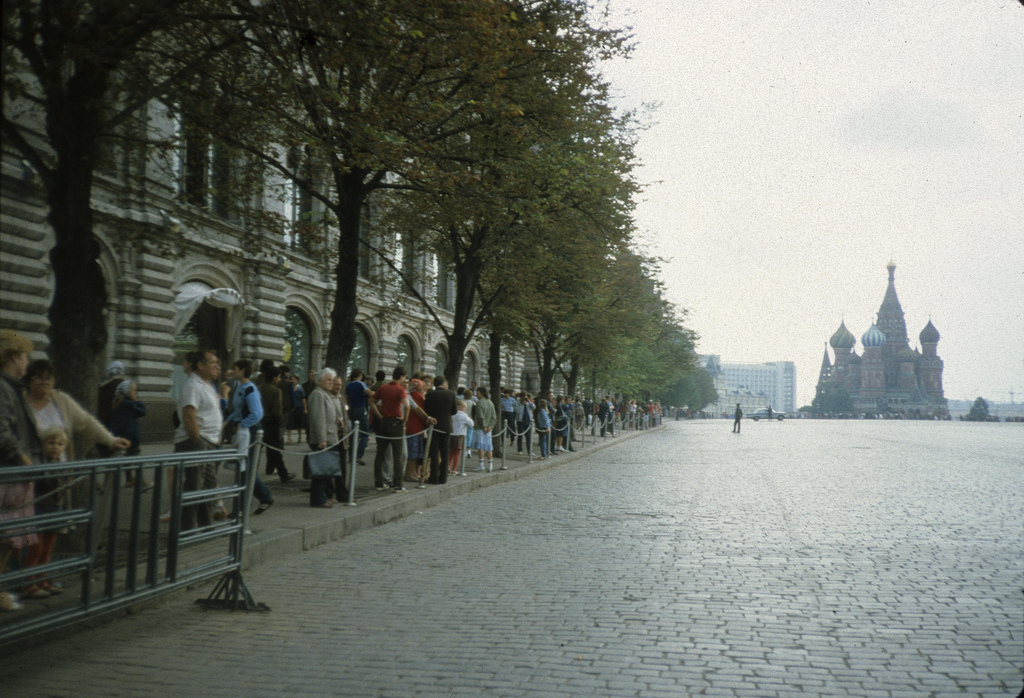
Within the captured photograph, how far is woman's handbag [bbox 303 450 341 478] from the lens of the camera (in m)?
11.2

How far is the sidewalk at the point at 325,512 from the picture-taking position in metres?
8.78

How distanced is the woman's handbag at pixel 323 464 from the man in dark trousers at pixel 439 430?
4150 mm

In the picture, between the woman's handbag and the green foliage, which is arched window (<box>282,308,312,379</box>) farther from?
the green foliage

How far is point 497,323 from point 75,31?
57.1ft

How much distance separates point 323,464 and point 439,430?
172 inches

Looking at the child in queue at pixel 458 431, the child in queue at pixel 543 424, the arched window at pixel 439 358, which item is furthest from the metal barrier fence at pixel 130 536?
the arched window at pixel 439 358

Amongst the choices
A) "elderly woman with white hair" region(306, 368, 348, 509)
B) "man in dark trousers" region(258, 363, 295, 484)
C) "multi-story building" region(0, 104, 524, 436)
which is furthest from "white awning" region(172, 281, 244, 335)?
"elderly woman with white hair" region(306, 368, 348, 509)

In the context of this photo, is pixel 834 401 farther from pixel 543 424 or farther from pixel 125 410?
pixel 125 410

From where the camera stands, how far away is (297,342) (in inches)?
1163

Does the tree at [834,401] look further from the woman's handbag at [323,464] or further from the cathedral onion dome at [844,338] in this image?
the woman's handbag at [323,464]

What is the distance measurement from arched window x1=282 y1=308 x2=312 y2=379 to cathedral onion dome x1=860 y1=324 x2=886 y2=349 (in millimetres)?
163052

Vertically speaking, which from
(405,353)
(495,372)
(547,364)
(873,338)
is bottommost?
(495,372)

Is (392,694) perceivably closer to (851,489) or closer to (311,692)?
(311,692)

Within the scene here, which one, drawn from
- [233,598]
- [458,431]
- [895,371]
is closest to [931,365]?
[895,371]
